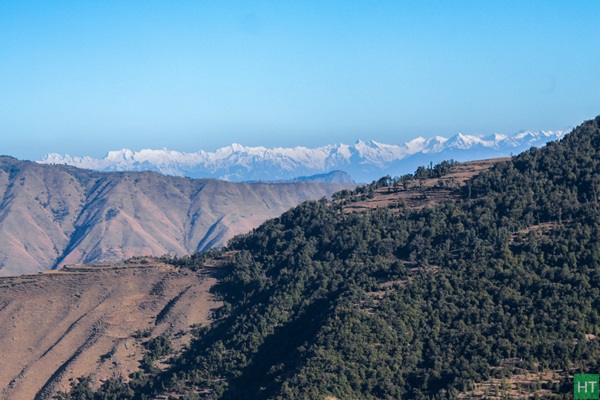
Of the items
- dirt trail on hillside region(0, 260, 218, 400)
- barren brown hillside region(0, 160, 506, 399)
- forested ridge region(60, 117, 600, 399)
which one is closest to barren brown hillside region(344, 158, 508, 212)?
barren brown hillside region(0, 160, 506, 399)

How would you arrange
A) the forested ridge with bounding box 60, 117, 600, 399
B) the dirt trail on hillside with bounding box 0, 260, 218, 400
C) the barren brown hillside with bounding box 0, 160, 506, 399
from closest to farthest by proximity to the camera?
the forested ridge with bounding box 60, 117, 600, 399, the dirt trail on hillside with bounding box 0, 260, 218, 400, the barren brown hillside with bounding box 0, 160, 506, 399

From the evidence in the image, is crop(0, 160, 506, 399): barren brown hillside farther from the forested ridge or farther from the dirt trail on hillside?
the forested ridge

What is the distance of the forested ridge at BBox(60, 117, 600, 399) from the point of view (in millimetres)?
73000

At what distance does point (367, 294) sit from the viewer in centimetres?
8944

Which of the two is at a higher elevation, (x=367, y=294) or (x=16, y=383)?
(x=367, y=294)

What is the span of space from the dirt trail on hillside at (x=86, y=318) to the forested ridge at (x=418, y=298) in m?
3.11

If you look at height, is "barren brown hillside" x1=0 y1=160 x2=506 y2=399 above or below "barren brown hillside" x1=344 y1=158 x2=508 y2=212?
below

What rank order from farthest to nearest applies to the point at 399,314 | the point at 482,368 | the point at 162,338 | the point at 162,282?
the point at 162,282, the point at 162,338, the point at 399,314, the point at 482,368

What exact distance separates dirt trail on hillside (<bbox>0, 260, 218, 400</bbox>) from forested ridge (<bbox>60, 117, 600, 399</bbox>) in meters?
3.11

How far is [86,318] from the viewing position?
4112 inches

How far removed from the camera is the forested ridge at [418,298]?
7300 cm

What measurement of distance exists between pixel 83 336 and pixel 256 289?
889 inches

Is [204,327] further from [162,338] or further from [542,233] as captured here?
[542,233]

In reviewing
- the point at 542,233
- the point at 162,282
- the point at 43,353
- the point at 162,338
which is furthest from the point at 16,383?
the point at 542,233
